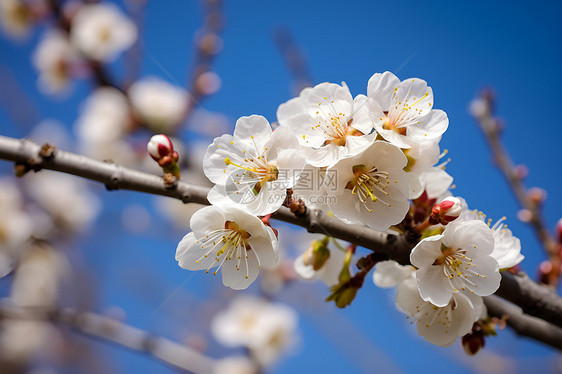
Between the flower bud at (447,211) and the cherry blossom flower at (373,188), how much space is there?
9cm

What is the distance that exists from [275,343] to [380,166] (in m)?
3.92

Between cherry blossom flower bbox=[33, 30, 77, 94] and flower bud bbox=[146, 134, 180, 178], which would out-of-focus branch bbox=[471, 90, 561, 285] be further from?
cherry blossom flower bbox=[33, 30, 77, 94]

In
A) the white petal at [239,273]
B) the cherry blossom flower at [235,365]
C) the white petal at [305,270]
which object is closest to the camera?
the white petal at [239,273]

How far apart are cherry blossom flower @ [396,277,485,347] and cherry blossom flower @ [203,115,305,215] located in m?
0.58

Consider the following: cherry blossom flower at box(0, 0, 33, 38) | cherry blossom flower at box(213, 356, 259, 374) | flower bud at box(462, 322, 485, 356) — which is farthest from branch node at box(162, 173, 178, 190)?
cherry blossom flower at box(0, 0, 33, 38)

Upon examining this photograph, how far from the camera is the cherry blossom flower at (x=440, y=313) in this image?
3.91ft

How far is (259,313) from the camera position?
462 centimetres

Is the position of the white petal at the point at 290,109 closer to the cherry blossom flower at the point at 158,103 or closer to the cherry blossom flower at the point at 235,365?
the cherry blossom flower at the point at 158,103

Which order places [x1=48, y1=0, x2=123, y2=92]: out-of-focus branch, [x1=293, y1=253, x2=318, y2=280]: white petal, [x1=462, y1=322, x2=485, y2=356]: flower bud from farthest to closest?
[x1=48, y1=0, x2=123, y2=92]: out-of-focus branch
[x1=293, y1=253, x2=318, y2=280]: white petal
[x1=462, y1=322, x2=485, y2=356]: flower bud

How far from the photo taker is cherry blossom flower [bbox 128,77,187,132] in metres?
4.14

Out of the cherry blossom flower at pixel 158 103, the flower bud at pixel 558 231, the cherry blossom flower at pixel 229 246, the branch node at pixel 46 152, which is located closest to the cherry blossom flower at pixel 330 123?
the cherry blossom flower at pixel 229 246

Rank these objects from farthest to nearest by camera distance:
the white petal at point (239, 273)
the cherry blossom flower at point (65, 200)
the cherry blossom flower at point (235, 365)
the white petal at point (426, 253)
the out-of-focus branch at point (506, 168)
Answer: the cherry blossom flower at point (65, 200), the cherry blossom flower at point (235, 365), the out-of-focus branch at point (506, 168), the white petal at point (239, 273), the white petal at point (426, 253)

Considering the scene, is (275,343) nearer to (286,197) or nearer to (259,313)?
(259,313)

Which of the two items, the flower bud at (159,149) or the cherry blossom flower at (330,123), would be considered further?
the flower bud at (159,149)
